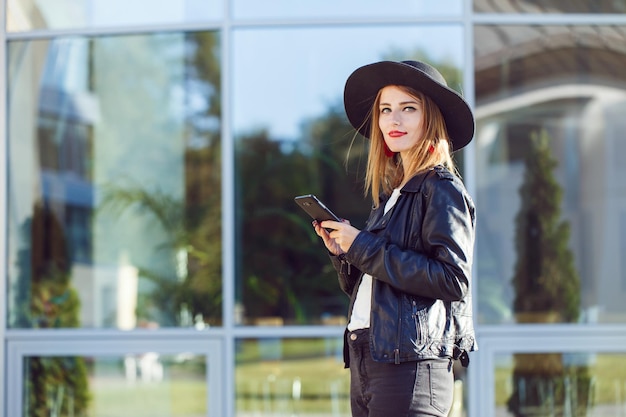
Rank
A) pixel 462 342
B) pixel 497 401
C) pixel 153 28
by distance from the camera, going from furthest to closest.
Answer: pixel 153 28, pixel 497 401, pixel 462 342

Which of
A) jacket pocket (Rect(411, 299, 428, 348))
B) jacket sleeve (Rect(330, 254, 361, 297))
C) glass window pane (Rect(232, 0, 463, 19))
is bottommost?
jacket pocket (Rect(411, 299, 428, 348))

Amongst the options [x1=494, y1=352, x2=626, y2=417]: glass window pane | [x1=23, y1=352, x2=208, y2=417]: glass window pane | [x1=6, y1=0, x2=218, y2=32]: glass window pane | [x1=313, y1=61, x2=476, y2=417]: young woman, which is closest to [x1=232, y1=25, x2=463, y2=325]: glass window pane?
[x1=6, y1=0, x2=218, y2=32]: glass window pane

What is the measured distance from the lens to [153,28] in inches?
194

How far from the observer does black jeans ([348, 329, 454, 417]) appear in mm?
2141

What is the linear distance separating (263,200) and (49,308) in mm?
1326

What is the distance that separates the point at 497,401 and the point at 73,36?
305cm

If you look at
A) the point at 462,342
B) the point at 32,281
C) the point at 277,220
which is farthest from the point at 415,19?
the point at 462,342

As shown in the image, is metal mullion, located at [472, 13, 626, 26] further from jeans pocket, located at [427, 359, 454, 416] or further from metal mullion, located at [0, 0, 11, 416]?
jeans pocket, located at [427, 359, 454, 416]

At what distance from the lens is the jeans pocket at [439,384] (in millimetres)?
2174

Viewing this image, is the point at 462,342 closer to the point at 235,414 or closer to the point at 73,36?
the point at 235,414

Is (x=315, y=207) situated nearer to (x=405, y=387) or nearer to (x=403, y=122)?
(x=403, y=122)

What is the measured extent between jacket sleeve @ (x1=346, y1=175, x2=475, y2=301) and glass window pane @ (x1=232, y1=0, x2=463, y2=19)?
288cm

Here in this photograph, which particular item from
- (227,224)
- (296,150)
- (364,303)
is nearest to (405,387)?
(364,303)

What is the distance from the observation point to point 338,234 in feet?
7.31
